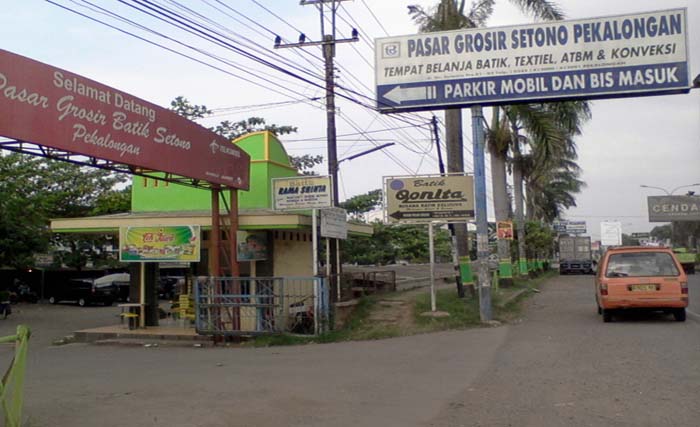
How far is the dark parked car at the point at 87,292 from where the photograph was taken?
32438mm

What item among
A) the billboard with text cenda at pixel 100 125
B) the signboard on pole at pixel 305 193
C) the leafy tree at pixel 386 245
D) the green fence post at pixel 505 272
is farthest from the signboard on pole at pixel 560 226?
the billboard with text cenda at pixel 100 125

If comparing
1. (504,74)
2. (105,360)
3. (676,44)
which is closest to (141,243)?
(105,360)

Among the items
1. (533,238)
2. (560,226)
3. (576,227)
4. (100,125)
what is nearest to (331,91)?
(100,125)

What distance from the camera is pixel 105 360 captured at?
12562 millimetres

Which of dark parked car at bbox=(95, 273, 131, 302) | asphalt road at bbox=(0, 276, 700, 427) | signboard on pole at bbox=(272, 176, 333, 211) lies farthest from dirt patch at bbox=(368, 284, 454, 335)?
dark parked car at bbox=(95, 273, 131, 302)

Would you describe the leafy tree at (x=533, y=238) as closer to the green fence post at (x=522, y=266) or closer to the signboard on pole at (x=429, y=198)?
the green fence post at (x=522, y=266)

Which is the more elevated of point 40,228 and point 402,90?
point 402,90

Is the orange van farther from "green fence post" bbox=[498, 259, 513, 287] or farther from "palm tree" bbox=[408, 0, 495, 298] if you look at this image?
"green fence post" bbox=[498, 259, 513, 287]

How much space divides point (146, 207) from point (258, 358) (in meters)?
7.91

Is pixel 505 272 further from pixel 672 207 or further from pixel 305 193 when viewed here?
pixel 672 207

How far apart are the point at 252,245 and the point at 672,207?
52383mm

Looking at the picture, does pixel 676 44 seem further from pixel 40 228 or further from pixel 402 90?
pixel 40 228

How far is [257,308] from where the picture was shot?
14.0 meters

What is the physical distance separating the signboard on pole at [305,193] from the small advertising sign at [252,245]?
1.54m
